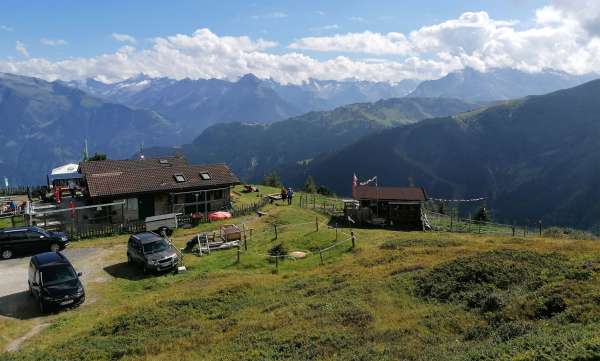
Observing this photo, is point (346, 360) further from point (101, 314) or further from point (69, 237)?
point (69, 237)

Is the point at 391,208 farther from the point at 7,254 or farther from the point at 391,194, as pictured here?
the point at 7,254

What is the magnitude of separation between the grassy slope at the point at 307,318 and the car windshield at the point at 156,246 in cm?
187

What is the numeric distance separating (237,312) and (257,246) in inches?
623

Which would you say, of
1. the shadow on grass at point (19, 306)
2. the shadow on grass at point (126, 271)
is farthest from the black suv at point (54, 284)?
Result: the shadow on grass at point (126, 271)

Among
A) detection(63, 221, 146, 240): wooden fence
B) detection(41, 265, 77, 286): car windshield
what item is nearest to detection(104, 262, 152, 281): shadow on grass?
detection(41, 265, 77, 286): car windshield

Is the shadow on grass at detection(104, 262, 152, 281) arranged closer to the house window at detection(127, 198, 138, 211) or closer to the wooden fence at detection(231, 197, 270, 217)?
the house window at detection(127, 198, 138, 211)

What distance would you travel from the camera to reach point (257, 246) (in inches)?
1399

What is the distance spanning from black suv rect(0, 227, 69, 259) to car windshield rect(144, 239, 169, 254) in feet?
31.2

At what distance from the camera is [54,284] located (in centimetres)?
2328

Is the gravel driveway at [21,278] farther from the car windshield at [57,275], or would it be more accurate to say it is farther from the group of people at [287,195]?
the group of people at [287,195]

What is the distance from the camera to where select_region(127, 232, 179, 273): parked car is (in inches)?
1141

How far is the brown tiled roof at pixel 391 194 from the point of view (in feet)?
158

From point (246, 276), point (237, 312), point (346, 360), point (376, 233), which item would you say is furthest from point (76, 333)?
point (376, 233)

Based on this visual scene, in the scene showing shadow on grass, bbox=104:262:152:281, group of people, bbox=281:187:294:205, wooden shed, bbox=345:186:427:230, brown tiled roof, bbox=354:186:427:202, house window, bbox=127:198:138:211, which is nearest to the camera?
shadow on grass, bbox=104:262:152:281
